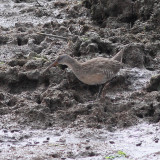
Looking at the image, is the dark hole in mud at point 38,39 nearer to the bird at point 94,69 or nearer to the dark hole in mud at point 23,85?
the dark hole in mud at point 23,85

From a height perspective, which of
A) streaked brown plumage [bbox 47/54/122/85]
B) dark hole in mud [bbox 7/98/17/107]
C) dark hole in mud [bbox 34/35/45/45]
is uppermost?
dark hole in mud [bbox 34/35/45/45]

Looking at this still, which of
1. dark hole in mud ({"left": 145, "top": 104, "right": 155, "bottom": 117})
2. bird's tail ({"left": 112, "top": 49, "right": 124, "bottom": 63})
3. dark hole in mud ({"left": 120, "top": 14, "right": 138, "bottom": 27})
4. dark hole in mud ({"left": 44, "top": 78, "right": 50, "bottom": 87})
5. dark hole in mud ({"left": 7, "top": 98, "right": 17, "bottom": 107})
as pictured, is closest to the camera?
dark hole in mud ({"left": 145, "top": 104, "right": 155, "bottom": 117})

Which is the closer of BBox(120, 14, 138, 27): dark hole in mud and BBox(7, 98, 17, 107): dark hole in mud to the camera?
BBox(7, 98, 17, 107): dark hole in mud

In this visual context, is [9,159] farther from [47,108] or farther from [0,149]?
[47,108]

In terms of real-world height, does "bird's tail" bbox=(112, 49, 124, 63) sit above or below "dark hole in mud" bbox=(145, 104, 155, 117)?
above

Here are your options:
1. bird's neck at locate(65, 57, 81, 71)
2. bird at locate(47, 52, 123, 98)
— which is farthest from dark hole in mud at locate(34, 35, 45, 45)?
bird's neck at locate(65, 57, 81, 71)

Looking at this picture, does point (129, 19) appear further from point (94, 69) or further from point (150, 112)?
point (150, 112)

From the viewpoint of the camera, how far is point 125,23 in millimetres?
12086

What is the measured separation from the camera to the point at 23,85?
9.76 metres

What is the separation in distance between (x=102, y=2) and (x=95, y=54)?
6.99ft

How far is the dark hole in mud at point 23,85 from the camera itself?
967 centimetres

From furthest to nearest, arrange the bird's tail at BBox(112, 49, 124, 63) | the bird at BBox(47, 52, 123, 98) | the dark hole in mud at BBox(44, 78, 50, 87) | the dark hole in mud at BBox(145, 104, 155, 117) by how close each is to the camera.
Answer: the bird's tail at BBox(112, 49, 124, 63), the dark hole in mud at BBox(44, 78, 50, 87), the bird at BBox(47, 52, 123, 98), the dark hole in mud at BBox(145, 104, 155, 117)

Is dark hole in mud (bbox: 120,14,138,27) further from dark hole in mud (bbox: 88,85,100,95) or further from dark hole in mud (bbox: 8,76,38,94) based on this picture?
dark hole in mud (bbox: 8,76,38,94)

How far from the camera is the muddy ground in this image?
7.87 metres
